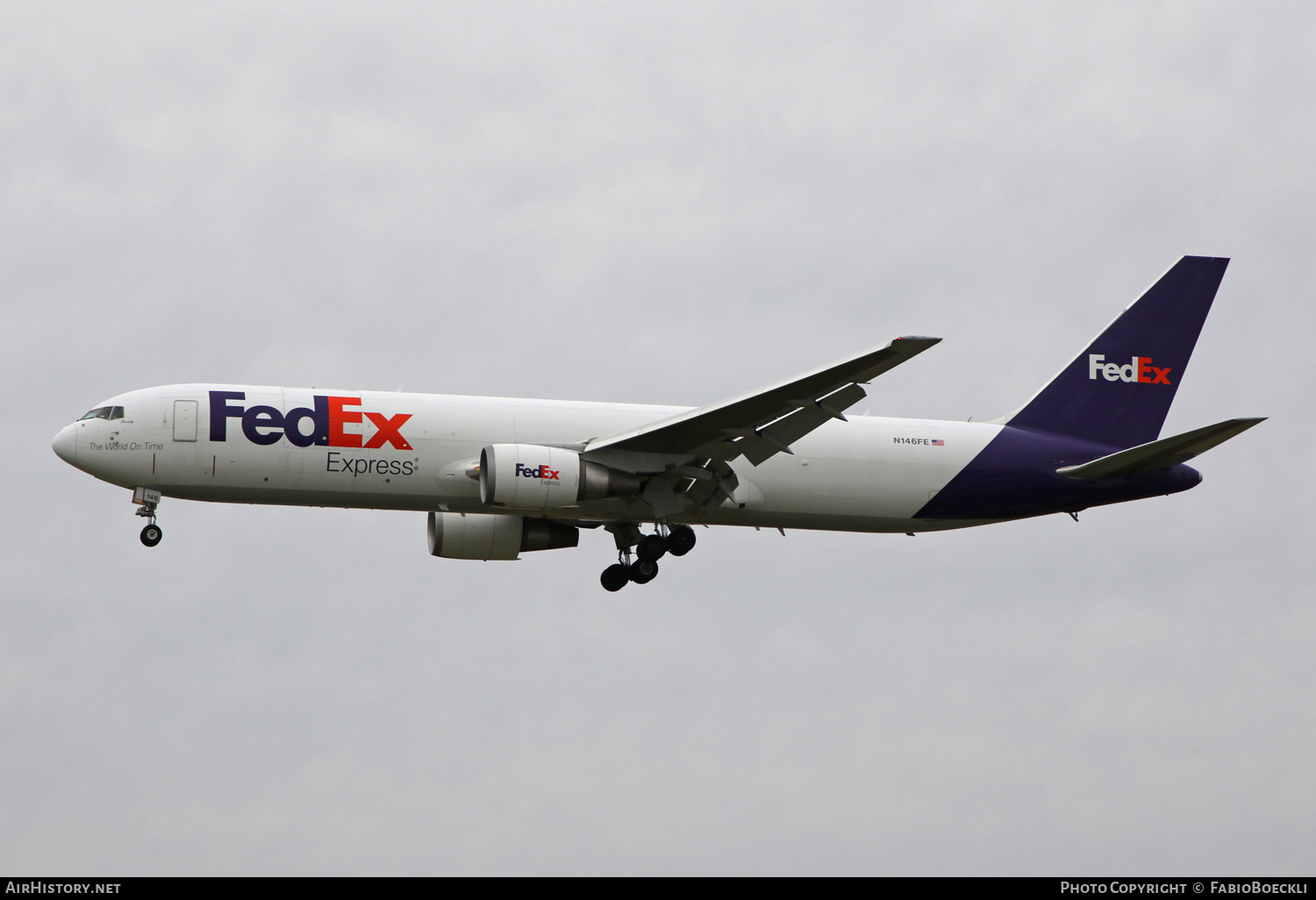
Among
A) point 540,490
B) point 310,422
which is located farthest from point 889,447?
point 310,422

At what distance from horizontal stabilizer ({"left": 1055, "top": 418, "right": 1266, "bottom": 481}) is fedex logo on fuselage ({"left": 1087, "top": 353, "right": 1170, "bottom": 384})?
237 cm

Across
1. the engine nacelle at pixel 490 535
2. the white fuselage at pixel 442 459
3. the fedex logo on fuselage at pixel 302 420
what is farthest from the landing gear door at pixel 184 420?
the engine nacelle at pixel 490 535

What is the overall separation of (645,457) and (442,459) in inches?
189

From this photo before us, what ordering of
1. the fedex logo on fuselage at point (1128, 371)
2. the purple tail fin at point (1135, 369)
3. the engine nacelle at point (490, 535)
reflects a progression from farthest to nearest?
the fedex logo on fuselage at point (1128, 371), the purple tail fin at point (1135, 369), the engine nacelle at point (490, 535)

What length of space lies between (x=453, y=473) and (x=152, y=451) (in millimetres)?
6852

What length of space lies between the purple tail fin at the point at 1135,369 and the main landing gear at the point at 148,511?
21670 millimetres

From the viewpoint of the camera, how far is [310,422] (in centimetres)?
3422

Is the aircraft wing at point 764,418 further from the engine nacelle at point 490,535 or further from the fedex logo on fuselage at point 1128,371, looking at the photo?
the fedex logo on fuselage at point 1128,371

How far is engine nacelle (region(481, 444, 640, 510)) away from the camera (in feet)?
108

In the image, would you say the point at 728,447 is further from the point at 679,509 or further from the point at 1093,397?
the point at 1093,397

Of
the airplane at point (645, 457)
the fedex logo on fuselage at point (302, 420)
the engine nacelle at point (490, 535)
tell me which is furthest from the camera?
the engine nacelle at point (490, 535)

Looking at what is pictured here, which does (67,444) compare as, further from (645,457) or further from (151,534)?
(645,457)

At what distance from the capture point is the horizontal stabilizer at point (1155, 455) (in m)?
34.2

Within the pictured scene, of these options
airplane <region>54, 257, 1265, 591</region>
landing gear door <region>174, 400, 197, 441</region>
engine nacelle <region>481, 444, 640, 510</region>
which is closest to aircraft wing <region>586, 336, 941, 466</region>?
airplane <region>54, 257, 1265, 591</region>
